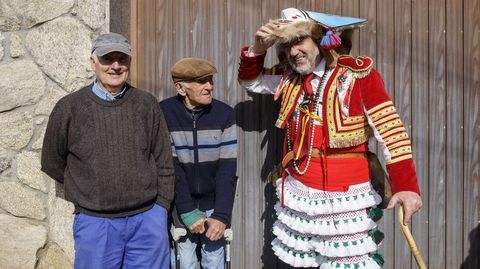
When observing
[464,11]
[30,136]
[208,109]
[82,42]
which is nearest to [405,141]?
[208,109]

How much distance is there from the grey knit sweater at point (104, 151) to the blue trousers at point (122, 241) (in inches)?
1.8

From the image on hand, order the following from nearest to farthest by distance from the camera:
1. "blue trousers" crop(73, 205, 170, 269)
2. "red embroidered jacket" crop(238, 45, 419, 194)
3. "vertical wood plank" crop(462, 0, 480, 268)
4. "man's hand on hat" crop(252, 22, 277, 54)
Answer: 1. "red embroidered jacket" crop(238, 45, 419, 194)
2. "blue trousers" crop(73, 205, 170, 269)
3. "man's hand on hat" crop(252, 22, 277, 54)
4. "vertical wood plank" crop(462, 0, 480, 268)

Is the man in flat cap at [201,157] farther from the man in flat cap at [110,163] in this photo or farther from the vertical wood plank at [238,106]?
the vertical wood plank at [238,106]

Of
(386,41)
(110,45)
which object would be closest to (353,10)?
(386,41)

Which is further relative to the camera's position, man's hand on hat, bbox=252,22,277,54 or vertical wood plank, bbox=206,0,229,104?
vertical wood plank, bbox=206,0,229,104

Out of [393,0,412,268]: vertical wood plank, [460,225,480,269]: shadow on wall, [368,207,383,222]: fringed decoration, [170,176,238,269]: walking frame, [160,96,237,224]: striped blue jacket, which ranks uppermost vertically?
[393,0,412,268]: vertical wood plank

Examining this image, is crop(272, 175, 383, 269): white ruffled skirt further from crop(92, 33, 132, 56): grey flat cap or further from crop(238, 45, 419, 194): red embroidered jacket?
crop(92, 33, 132, 56): grey flat cap

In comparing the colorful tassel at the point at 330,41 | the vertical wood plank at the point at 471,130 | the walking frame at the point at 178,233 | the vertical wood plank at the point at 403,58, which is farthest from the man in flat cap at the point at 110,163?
the vertical wood plank at the point at 471,130

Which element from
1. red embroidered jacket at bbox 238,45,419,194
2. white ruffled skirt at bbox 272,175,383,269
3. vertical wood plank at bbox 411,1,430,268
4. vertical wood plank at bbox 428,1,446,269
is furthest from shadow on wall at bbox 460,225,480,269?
red embroidered jacket at bbox 238,45,419,194

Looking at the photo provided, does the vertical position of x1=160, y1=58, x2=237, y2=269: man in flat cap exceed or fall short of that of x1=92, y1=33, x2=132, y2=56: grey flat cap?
it falls short

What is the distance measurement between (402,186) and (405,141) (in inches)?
7.5

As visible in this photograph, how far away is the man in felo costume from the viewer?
2.71 meters

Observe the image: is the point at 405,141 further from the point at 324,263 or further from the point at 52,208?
the point at 52,208

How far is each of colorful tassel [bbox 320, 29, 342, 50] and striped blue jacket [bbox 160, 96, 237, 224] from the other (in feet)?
2.06
